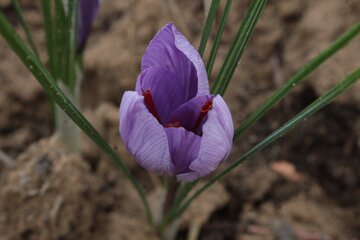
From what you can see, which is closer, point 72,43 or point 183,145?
point 183,145

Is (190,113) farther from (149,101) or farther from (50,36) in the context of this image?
(50,36)

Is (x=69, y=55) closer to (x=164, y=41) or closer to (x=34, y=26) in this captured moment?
(x=164, y=41)

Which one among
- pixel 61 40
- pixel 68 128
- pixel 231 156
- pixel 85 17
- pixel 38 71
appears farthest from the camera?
pixel 231 156

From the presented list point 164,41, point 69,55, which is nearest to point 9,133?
point 69,55

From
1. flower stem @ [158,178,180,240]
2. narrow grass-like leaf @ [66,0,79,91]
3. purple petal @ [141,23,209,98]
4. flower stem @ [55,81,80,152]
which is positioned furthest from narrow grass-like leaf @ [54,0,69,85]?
flower stem @ [158,178,180,240]

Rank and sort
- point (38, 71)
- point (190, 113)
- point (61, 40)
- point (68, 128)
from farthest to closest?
point (68, 128), point (61, 40), point (190, 113), point (38, 71)

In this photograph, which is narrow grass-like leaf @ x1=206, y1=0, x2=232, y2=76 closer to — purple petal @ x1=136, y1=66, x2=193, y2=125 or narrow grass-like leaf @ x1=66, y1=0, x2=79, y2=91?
purple petal @ x1=136, y1=66, x2=193, y2=125

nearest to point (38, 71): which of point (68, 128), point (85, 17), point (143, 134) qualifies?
point (143, 134)
